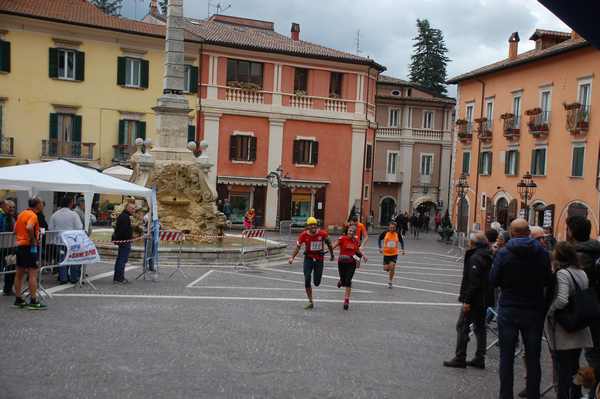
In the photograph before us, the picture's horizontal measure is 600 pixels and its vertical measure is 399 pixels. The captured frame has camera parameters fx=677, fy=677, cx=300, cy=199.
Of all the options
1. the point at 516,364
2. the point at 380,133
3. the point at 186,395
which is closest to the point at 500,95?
the point at 380,133

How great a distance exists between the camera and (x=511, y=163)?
127ft

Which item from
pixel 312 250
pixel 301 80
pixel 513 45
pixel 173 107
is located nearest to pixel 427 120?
pixel 513 45

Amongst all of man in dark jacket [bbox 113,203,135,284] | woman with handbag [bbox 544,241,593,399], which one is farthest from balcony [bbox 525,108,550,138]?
woman with handbag [bbox 544,241,593,399]

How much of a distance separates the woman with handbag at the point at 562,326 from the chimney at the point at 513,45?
125 feet

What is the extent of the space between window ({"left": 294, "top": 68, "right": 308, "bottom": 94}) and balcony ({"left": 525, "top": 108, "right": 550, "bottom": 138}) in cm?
1319

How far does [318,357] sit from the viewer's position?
8.46m

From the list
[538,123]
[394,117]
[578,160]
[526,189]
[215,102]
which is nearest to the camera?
[526,189]

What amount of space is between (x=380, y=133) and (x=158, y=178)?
34.0 metres

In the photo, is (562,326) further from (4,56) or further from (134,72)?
(134,72)

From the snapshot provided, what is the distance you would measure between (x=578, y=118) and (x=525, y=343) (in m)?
28.7

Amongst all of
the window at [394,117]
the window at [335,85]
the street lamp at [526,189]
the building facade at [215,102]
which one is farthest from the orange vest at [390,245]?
the window at [394,117]

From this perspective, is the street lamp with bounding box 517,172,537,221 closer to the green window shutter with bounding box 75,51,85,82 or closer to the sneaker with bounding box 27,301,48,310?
the green window shutter with bounding box 75,51,85,82

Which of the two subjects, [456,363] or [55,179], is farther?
[55,179]

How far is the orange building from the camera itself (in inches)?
1289
